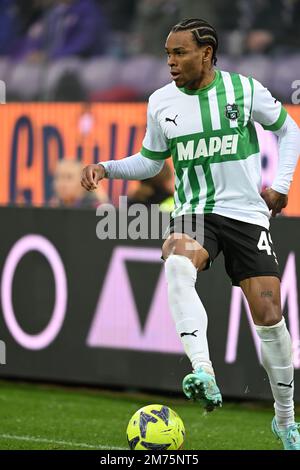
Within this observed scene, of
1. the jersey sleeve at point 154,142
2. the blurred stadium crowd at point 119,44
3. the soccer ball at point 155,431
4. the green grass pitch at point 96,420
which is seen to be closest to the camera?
the soccer ball at point 155,431

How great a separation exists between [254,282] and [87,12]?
937cm

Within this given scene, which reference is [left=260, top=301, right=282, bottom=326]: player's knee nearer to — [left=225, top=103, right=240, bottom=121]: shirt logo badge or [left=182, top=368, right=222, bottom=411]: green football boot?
[left=182, top=368, right=222, bottom=411]: green football boot

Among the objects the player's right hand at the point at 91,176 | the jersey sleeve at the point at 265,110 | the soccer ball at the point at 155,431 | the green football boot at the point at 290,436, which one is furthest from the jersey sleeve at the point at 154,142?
the green football boot at the point at 290,436

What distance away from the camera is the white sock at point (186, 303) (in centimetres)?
579

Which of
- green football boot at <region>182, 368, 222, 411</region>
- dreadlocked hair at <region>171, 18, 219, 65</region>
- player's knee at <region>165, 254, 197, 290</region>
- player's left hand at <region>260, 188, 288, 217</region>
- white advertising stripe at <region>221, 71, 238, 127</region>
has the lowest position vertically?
green football boot at <region>182, 368, 222, 411</region>

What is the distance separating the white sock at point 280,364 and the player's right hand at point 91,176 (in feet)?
3.79

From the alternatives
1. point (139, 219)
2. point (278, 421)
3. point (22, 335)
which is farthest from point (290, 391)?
point (22, 335)

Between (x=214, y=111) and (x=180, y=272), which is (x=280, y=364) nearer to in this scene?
(x=180, y=272)

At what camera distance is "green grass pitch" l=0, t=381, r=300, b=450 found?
700 centimetres

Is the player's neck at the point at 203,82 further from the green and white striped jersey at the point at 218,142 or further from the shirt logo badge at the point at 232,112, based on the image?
the shirt logo badge at the point at 232,112

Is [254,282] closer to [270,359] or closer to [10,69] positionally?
[270,359]

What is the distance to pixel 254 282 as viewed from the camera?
19.7 ft

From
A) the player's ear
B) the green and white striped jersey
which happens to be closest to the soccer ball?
the green and white striped jersey

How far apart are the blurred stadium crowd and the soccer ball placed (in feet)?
23.1
